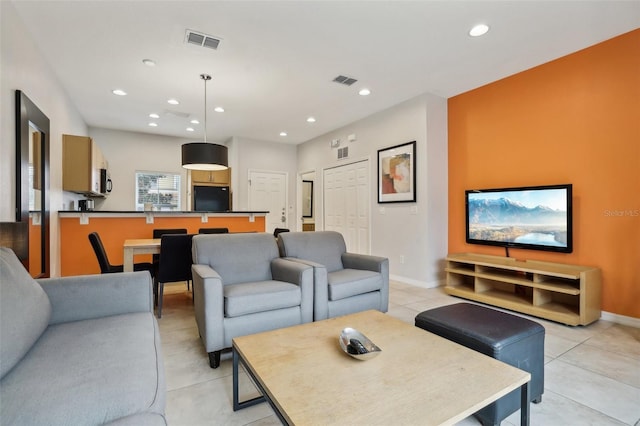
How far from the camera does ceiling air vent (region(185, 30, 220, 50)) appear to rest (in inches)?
113

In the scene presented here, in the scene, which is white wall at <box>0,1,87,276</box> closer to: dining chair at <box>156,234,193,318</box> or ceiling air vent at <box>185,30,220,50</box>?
dining chair at <box>156,234,193,318</box>

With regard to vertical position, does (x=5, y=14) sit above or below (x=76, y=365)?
above

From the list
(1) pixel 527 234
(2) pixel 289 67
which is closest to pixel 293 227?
(2) pixel 289 67

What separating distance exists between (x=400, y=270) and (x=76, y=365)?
164 inches

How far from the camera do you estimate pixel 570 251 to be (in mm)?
3178

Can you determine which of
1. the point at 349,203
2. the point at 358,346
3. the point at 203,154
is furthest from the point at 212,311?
the point at 349,203

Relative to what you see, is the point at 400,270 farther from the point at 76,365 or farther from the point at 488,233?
the point at 76,365

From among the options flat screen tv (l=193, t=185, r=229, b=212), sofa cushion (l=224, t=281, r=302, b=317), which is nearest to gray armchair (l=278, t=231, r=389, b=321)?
sofa cushion (l=224, t=281, r=302, b=317)

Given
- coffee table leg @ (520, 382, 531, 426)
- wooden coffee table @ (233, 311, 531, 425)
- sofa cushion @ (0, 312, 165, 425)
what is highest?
sofa cushion @ (0, 312, 165, 425)

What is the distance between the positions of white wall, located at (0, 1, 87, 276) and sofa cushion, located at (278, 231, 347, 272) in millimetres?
2187

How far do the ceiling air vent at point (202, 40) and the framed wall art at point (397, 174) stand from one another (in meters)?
2.82

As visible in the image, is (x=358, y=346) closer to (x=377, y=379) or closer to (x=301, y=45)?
(x=377, y=379)

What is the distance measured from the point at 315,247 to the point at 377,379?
2.08 m

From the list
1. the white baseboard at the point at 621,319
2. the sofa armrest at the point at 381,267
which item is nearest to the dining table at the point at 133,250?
the sofa armrest at the point at 381,267
